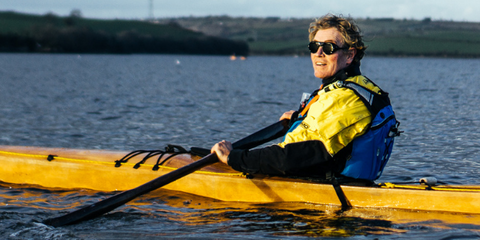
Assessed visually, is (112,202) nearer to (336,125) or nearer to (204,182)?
(204,182)

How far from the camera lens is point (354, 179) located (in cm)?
664

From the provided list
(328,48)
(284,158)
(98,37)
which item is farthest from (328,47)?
(98,37)

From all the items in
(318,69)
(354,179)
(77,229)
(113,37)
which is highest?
(113,37)

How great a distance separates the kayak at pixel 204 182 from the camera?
6.66m

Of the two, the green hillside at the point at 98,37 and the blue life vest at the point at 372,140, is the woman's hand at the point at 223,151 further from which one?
the green hillside at the point at 98,37

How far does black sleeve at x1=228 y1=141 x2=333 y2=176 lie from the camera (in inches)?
238

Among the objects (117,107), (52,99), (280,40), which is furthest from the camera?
(280,40)

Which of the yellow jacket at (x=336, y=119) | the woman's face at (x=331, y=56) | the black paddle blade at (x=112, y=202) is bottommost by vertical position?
the black paddle blade at (x=112, y=202)

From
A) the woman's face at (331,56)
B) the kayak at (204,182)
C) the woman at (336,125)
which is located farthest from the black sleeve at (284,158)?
the woman's face at (331,56)

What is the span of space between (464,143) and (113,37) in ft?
413

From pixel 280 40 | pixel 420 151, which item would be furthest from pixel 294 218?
pixel 280 40

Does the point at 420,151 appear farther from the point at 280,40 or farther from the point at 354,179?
the point at 280,40

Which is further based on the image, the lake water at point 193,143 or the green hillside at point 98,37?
the green hillside at point 98,37

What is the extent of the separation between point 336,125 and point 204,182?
8.50 ft
